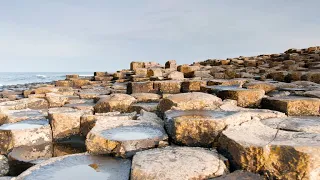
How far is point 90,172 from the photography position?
2.35 metres

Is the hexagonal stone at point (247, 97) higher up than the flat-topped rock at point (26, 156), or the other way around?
the hexagonal stone at point (247, 97)

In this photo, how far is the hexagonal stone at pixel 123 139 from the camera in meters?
Answer: 2.63

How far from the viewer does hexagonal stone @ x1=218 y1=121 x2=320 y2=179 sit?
6.16ft

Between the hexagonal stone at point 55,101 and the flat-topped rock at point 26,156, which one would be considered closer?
the flat-topped rock at point 26,156

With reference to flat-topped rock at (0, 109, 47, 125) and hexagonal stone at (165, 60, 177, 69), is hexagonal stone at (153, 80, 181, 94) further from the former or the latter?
hexagonal stone at (165, 60, 177, 69)

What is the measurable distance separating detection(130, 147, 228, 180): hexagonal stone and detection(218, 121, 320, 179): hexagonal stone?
16 cm

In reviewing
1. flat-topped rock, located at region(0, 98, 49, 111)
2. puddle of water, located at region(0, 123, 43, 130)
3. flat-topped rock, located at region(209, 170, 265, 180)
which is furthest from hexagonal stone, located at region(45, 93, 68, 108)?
flat-topped rock, located at region(209, 170, 265, 180)

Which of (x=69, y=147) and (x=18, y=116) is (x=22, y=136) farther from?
(x=18, y=116)

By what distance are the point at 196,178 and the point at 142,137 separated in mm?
1025

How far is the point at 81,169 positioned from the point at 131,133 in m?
0.77

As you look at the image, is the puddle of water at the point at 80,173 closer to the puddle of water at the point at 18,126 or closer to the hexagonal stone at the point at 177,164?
the hexagonal stone at the point at 177,164

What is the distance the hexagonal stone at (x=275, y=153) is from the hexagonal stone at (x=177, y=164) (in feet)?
0.52

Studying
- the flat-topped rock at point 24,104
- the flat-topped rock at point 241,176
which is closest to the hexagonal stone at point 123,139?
the flat-topped rock at point 241,176

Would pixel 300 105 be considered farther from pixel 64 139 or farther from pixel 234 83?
pixel 64 139
